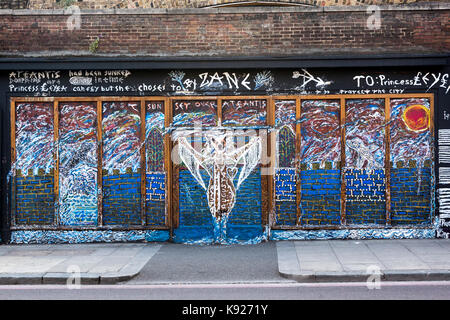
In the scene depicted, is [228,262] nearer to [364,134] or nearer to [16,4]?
[364,134]

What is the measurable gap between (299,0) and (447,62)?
3668mm

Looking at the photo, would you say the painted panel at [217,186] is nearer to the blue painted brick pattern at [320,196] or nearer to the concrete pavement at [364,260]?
the blue painted brick pattern at [320,196]

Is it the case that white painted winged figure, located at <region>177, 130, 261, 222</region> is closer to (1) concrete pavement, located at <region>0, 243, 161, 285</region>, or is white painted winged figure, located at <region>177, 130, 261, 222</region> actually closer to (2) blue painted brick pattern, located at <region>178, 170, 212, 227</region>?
(2) blue painted brick pattern, located at <region>178, 170, 212, 227</region>

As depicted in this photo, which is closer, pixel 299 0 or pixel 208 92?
pixel 208 92

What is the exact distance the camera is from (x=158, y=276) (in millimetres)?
7797

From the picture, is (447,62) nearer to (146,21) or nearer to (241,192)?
(241,192)

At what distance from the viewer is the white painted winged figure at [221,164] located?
10.5 meters

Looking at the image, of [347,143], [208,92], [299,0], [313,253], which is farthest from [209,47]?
[313,253]

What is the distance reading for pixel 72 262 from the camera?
8586 millimetres

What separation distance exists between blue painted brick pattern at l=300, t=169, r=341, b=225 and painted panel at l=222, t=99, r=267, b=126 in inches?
59.9

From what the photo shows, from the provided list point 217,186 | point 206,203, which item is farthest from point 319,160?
point 206,203

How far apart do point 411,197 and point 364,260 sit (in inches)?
110

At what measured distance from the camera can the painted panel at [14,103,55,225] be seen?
10609mm

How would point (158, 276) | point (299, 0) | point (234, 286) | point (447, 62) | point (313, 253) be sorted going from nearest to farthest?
point (234, 286) < point (158, 276) < point (313, 253) < point (447, 62) < point (299, 0)
